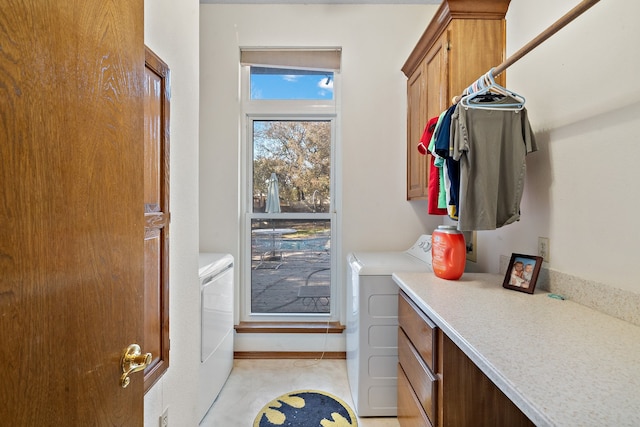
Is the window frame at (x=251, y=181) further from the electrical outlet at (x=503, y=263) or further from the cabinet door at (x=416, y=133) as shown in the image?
the electrical outlet at (x=503, y=263)

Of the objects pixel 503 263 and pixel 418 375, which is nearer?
pixel 418 375

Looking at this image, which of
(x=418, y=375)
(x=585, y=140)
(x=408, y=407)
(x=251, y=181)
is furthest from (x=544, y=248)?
(x=251, y=181)

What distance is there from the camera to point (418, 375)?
4.68ft

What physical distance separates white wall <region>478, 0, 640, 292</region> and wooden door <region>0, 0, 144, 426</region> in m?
1.52

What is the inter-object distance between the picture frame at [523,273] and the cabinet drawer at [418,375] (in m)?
0.54

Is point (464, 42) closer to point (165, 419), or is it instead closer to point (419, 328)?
point (419, 328)

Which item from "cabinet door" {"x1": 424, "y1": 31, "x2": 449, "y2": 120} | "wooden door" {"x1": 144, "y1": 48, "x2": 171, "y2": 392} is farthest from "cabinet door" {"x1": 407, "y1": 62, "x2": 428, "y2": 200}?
"wooden door" {"x1": 144, "y1": 48, "x2": 171, "y2": 392}

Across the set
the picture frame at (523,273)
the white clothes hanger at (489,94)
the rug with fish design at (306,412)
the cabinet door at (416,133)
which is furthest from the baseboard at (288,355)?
the white clothes hanger at (489,94)

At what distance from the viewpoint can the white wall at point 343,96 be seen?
264 cm

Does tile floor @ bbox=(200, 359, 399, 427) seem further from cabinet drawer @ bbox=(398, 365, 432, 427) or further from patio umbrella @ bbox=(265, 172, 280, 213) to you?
patio umbrella @ bbox=(265, 172, 280, 213)

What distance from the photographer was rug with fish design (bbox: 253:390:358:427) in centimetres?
185

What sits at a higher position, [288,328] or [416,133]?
[416,133]

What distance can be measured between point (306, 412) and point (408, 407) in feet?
2.25

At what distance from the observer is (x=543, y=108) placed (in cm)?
146
